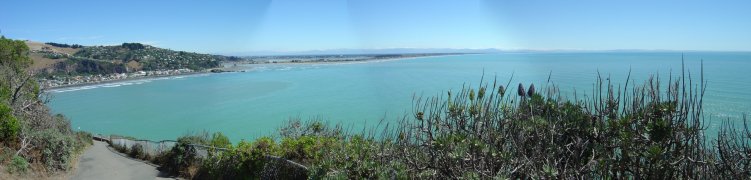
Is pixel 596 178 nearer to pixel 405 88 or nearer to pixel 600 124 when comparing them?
pixel 600 124

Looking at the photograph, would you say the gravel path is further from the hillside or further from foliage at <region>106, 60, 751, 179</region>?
the hillside

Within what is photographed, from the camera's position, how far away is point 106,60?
110438 mm

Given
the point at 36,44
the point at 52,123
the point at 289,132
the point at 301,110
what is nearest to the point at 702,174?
the point at 289,132

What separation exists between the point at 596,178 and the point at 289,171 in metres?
7.80

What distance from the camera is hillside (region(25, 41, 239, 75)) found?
92875 millimetres

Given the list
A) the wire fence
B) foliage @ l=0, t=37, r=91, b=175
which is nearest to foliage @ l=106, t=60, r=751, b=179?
the wire fence

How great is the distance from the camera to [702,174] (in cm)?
415

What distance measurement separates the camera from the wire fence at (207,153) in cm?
1127

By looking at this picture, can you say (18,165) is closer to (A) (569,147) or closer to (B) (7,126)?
(B) (7,126)

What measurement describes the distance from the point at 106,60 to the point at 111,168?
107 metres

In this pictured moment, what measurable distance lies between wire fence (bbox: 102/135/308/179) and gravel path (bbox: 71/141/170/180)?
2.17ft

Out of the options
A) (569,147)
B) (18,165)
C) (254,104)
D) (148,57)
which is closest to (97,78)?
(148,57)

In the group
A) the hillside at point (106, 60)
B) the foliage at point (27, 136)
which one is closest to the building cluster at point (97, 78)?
the hillside at point (106, 60)

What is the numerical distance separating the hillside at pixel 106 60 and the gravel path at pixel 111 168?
230 ft
